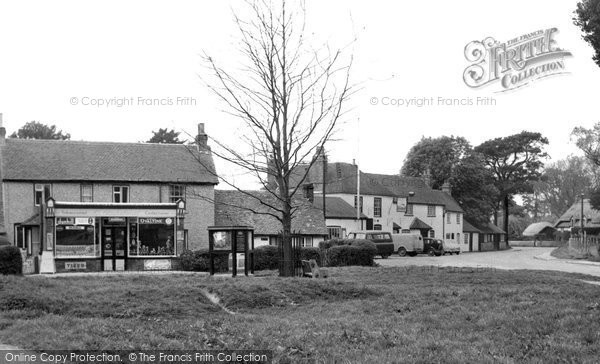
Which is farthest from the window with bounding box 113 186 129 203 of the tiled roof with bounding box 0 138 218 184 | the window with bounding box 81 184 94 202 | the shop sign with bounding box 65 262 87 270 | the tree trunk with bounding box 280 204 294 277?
the tree trunk with bounding box 280 204 294 277

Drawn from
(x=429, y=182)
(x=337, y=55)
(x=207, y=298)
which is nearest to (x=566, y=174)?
(x=429, y=182)

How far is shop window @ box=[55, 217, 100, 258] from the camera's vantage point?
32.7 m

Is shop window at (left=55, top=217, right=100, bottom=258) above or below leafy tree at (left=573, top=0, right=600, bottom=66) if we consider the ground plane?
below

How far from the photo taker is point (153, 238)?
113 ft

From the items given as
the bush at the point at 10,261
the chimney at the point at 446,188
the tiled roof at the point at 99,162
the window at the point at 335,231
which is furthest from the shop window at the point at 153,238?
the chimney at the point at 446,188

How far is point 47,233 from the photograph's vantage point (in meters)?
32.4

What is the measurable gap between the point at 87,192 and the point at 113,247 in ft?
39.9

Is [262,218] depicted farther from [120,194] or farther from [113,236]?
[113,236]

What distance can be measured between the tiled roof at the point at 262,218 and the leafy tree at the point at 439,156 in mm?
41679

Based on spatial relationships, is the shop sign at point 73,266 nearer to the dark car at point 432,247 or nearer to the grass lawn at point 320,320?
the grass lawn at point 320,320

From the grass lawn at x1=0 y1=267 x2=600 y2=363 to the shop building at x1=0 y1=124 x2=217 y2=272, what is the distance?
1569cm

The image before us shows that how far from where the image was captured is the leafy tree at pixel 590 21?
15.9 meters

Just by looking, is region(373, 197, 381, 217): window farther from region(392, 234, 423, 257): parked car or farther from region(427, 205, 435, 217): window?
region(392, 234, 423, 257): parked car

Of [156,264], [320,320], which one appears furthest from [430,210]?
[320,320]
